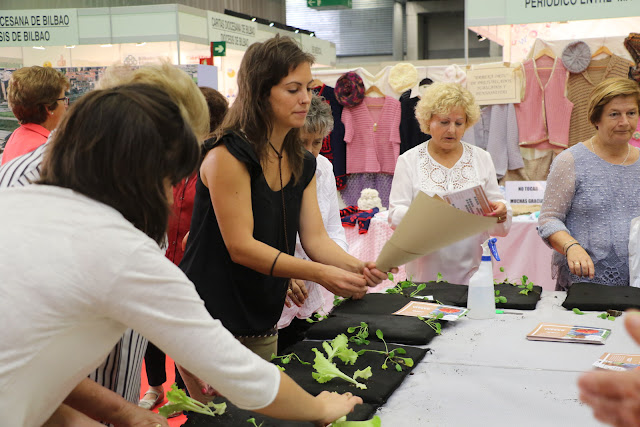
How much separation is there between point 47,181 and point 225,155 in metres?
0.78

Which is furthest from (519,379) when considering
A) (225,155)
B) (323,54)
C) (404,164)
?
(323,54)

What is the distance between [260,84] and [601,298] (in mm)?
1259

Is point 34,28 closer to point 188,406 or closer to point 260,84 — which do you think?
point 260,84

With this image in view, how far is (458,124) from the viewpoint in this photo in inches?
113

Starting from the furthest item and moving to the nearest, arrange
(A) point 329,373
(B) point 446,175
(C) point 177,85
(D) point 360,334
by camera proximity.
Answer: (B) point 446,175 < (D) point 360,334 < (A) point 329,373 < (C) point 177,85

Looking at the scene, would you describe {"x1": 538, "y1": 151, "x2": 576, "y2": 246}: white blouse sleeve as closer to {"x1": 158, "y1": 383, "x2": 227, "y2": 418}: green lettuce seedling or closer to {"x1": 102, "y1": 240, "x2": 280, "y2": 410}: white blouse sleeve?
{"x1": 158, "y1": 383, "x2": 227, "y2": 418}: green lettuce seedling

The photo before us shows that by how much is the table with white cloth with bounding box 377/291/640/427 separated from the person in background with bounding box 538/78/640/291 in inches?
23.0

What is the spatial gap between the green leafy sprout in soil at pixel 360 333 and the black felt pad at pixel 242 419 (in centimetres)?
39

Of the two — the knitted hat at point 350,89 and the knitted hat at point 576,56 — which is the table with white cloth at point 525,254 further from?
the knitted hat at point 350,89

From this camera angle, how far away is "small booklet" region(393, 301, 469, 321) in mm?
1905

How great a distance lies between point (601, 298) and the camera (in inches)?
80.2

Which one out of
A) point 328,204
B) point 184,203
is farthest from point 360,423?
point 184,203

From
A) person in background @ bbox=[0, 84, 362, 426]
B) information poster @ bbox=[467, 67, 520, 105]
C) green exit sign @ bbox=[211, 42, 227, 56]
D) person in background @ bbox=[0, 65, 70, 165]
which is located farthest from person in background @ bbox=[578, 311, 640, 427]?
green exit sign @ bbox=[211, 42, 227, 56]

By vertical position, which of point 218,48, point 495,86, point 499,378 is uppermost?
point 218,48
